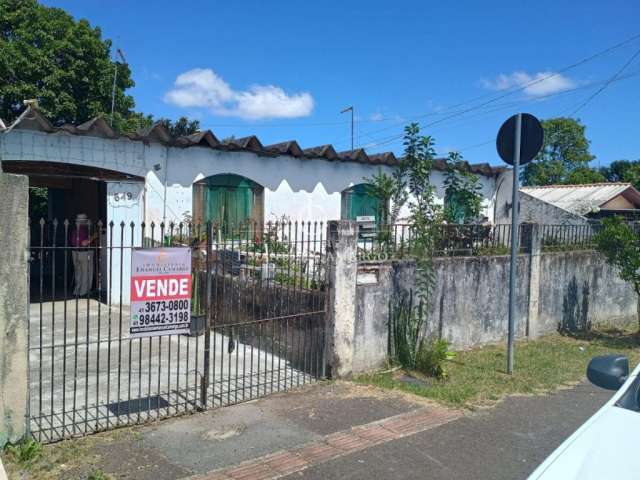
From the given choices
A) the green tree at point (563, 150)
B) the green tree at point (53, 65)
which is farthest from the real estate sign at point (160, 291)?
the green tree at point (563, 150)

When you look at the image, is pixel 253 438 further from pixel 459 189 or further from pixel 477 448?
pixel 459 189

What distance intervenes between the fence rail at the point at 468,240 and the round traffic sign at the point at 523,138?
4.46 ft

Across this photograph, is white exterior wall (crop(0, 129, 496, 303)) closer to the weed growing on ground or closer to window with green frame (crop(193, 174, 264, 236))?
window with green frame (crop(193, 174, 264, 236))

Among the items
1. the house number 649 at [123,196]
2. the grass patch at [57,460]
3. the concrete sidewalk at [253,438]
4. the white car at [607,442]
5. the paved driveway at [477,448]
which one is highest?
the house number 649 at [123,196]

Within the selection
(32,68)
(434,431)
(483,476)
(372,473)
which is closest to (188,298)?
(372,473)

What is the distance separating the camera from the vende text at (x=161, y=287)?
4.99 metres

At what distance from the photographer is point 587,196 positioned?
20.0 meters

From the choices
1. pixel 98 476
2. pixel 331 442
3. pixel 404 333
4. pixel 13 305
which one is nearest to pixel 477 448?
pixel 331 442

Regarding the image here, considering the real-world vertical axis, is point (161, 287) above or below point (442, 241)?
below

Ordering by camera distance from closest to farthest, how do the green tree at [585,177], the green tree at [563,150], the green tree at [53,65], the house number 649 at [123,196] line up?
the house number 649 at [123,196]
the green tree at [53,65]
the green tree at [585,177]
the green tree at [563,150]

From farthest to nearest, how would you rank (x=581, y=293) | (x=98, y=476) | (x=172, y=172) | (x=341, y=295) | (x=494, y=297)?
1. (x=172, y=172)
2. (x=581, y=293)
3. (x=494, y=297)
4. (x=341, y=295)
5. (x=98, y=476)

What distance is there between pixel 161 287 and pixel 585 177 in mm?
38324

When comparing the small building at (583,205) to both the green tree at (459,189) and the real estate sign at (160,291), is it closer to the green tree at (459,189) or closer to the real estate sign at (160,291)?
the green tree at (459,189)

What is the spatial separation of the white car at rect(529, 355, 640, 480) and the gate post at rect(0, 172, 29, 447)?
3857 mm
